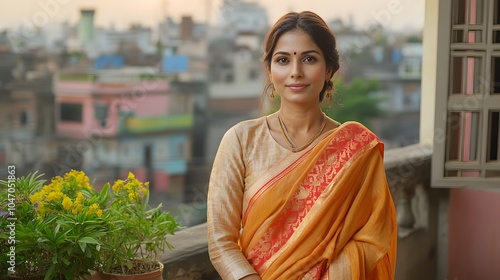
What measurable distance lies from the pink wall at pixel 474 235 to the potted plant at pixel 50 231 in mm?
1856

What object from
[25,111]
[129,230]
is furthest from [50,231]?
[25,111]

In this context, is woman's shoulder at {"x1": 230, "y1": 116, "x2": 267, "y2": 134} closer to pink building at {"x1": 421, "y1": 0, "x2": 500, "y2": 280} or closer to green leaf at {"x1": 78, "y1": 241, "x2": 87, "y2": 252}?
green leaf at {"x1": 78, "y1": 241, "x2": 87, "y2": 252}

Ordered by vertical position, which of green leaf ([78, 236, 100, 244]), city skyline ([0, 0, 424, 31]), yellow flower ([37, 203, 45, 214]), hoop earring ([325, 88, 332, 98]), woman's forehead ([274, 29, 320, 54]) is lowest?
green leaf ([78, 236, 100, 244])

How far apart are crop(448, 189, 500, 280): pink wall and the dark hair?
5.12 ft

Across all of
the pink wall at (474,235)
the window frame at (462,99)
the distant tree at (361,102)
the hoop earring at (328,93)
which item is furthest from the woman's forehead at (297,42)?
the distant tree at (361,102)

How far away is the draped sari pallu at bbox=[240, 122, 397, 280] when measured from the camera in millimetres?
1367

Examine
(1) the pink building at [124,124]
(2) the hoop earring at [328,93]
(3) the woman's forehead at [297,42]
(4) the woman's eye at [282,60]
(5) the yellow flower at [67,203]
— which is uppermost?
(3) the woman's forehead at [297,42]

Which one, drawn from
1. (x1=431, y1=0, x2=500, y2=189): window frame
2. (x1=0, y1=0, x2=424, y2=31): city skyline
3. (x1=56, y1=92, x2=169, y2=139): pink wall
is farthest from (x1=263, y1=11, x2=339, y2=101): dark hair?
(x1=56, y1=92, x2=169, y2=139): pink wall

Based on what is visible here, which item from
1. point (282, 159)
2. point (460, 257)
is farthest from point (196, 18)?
point (282, 159)

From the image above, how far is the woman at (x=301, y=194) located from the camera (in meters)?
1.37

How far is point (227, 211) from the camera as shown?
140 centimetres

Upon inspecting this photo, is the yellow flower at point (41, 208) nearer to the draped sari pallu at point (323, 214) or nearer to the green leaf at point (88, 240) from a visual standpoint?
→ the green leaf at point (88, 240)

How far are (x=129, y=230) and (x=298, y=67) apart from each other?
1.56 feet

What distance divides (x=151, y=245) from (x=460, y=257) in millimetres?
1835
